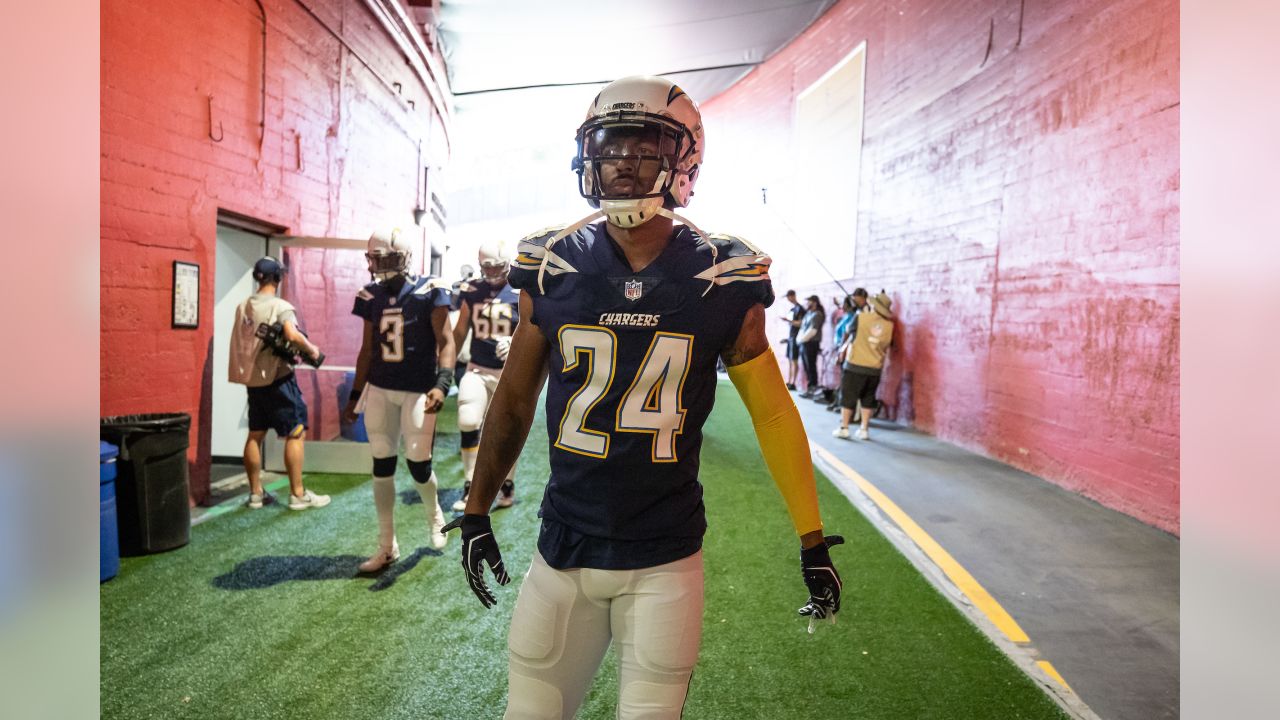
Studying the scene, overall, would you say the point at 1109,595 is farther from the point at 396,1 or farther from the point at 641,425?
the point at 396,1

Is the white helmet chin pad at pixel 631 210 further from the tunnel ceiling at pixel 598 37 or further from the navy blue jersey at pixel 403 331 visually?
the tunnel ceiling at pixel 598 37

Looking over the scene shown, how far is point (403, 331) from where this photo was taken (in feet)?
15.6

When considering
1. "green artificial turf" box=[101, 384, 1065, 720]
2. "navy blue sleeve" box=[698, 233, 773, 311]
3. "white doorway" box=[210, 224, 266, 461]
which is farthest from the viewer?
"white doorway" box=[210, 224, 266, 461]

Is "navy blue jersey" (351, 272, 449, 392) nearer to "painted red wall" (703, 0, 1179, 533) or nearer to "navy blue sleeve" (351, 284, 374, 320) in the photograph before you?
"navy blue sleeve" (351, 284, 374, 320)

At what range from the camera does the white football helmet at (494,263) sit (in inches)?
255

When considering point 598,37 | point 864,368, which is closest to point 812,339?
point 864,368

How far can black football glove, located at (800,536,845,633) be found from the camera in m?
1.92

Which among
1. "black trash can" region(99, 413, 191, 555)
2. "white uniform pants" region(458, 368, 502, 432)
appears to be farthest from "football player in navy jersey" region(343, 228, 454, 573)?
"black trash can" region(99, 413, 191, 555)

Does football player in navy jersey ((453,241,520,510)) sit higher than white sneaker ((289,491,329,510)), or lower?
higher

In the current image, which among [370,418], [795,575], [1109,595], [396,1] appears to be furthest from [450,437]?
[1109,595]

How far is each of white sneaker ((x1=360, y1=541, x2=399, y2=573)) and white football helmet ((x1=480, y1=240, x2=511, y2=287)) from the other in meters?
2.69

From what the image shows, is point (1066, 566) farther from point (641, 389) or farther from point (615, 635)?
point (641, 389)

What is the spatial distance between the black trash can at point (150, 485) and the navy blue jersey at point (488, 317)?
2.35 metres

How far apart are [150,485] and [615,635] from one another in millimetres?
4466
